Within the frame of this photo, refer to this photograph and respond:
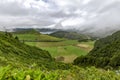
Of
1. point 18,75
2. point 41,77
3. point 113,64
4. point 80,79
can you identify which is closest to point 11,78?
point 18,75

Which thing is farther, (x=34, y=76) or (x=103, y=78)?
(x=103, y=78)

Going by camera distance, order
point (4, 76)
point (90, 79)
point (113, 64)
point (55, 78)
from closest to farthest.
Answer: point (4, 76) → point (55, 78) → point (90, 79) → point (113, 64)

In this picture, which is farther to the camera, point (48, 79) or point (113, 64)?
point (113, 64)

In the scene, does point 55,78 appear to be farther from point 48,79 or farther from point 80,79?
point 80,79

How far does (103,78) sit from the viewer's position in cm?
1180

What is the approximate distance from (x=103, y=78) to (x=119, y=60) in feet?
612

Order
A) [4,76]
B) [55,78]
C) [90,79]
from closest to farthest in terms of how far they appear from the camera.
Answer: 1. [4,76]
2. [55,78]
3. [90,79]

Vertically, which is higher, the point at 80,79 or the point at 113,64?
the point at 80,79

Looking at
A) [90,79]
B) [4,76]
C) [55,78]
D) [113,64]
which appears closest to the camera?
[4,76]

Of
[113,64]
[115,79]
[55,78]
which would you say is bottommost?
[113,64]

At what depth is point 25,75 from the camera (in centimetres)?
716

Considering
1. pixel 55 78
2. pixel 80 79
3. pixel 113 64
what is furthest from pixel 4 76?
pixel 113 64

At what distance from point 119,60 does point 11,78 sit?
192 metres

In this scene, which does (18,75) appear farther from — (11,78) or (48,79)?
(48,79)
